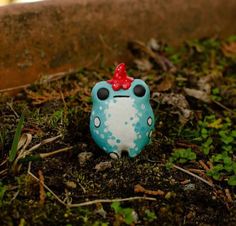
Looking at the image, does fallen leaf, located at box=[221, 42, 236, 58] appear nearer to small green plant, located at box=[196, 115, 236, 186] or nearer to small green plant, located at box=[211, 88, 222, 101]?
small green plant, located at box=[211, 88, 222, 101]

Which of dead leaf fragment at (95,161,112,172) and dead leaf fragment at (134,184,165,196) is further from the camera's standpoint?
dead leaf fragment at (95,161,112,172)

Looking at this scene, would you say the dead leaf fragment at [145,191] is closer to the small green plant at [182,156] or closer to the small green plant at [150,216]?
the small green plant at [150,216]

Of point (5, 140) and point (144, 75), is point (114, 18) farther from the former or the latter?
point (5, 140)

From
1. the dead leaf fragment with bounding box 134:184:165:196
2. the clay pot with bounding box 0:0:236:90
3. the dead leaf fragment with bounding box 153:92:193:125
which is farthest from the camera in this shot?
the clay pot with bounding box 0:0:236:90

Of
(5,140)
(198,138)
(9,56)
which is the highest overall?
(9,56)

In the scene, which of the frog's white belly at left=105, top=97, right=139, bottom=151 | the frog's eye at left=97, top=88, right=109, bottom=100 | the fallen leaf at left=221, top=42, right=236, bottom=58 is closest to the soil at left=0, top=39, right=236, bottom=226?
the frog's white belly at left=105, top=97, right=139, bottom=151

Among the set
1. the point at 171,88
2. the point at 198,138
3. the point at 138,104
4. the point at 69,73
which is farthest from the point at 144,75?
the point at 138,104
